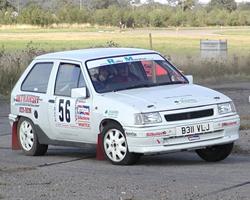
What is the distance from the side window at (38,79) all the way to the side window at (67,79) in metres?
0.27

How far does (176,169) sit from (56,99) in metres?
2.39

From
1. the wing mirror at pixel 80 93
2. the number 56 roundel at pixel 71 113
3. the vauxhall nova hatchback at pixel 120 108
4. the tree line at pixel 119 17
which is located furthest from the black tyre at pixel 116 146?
the tree line at pixel 119 17

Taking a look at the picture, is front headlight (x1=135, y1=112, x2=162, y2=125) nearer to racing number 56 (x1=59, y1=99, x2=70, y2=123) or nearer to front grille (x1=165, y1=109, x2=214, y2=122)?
front grille (x1=165, y1=109, x2=214, y2=122)

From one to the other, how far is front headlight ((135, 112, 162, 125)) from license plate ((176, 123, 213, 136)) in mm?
293

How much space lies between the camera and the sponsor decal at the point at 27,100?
11.4 meters

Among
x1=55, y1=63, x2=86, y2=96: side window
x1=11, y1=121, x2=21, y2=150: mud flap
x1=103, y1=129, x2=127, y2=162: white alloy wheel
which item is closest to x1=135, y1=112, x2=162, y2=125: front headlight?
x1=103, y1=129, x2=127, y2=162: white alloy wheel

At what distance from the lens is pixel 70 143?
10.9m

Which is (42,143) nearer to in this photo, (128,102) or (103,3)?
(128,102)

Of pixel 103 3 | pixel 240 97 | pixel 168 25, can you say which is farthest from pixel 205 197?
pixel 103 3

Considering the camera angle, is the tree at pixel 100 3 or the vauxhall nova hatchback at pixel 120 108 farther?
the tree at pixel 100 3

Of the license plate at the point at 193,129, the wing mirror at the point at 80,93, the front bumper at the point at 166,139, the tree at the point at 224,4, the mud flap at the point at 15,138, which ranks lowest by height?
the mud flap at the point at 15,138

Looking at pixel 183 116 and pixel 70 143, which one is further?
pixel 70 143

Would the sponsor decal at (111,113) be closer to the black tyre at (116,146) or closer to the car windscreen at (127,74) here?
the black tyre at (116,146)

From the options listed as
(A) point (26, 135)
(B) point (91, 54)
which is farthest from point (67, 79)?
(A) point (26, 135)
